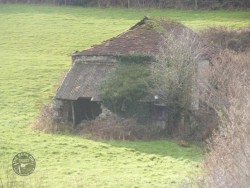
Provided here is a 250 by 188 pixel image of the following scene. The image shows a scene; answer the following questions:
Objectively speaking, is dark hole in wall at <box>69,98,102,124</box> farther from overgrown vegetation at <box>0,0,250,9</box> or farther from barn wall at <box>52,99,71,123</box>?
overgrown vegetation at <box>0,0,250,9</box>

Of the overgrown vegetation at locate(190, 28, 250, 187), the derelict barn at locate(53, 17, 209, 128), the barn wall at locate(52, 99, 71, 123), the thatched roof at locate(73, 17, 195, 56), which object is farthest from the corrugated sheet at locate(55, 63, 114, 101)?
the overgrown vegetation at locate(190, 28, 250, 187)

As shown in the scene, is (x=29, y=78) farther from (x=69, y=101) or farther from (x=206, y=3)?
(x=206, y=3)

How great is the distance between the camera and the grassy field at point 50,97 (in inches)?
771

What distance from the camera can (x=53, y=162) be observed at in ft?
71.2

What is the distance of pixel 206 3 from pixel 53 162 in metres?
32.7

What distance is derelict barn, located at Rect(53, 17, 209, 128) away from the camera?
2834cm

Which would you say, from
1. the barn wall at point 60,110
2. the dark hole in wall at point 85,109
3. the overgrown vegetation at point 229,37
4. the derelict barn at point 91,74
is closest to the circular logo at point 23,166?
the derelict barn at point 91,74

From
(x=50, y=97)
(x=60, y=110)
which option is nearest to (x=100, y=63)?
(x=60, y=110)

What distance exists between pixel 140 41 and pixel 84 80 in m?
3.82

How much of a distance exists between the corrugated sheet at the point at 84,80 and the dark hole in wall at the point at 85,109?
0.61m

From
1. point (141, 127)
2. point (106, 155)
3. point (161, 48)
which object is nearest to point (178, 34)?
point (161, 48)

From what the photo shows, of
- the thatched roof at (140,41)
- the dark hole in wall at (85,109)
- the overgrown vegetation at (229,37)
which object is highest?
the thatched roof at (140,41)

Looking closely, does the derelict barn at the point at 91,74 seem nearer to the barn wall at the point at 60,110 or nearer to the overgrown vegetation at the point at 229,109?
the barn wall at the point at 60,110

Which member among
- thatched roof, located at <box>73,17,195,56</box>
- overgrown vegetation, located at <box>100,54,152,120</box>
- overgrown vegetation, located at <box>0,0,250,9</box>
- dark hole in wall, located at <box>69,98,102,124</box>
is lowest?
dark hole in wall, located at <box>69,98,102,124</box>
